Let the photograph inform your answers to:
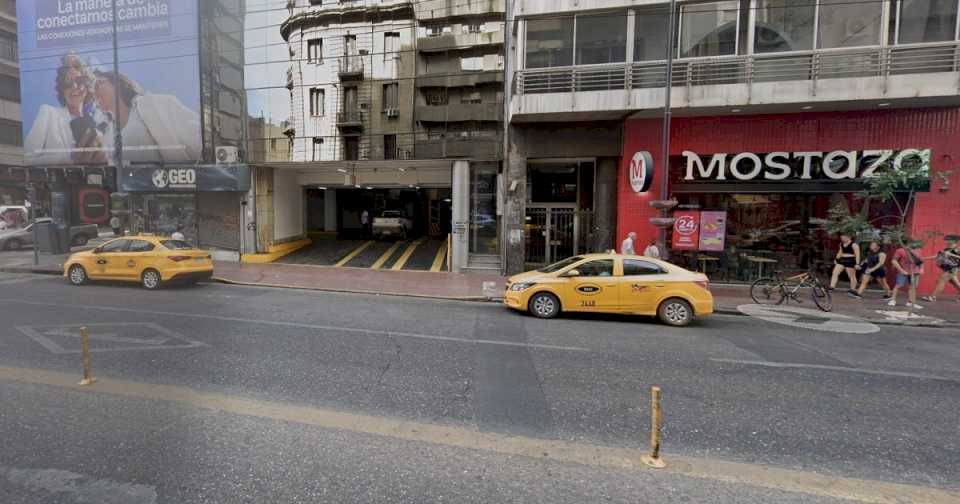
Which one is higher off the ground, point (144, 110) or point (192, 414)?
point (144, 110)

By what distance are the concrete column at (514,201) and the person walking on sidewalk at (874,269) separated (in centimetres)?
962

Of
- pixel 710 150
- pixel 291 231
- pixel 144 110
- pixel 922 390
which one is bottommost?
pixel 922 390

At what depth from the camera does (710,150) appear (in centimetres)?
1366

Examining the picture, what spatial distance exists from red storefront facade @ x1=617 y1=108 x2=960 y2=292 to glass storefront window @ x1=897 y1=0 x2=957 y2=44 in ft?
6.22

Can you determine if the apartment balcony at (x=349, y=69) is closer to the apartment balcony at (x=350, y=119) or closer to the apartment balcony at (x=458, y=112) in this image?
the apartment balcony at (x=350, y=119)

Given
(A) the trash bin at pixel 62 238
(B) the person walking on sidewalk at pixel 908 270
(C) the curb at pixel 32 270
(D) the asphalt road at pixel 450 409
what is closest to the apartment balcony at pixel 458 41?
(A) the trash bin at pixel 62 238

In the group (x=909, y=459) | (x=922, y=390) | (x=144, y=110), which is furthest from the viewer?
(x=144, y=110)

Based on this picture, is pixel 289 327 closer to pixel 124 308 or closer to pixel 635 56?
pixel 124 308

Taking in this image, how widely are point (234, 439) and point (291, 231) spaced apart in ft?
59.9

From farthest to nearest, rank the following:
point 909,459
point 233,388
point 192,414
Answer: point 233,388 → point 192,414 → point 909,459

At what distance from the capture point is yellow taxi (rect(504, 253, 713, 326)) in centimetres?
867

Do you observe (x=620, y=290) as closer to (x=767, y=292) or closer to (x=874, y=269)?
(x=767, y=292)

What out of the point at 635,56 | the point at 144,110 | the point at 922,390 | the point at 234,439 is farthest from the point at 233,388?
the point at 144,110

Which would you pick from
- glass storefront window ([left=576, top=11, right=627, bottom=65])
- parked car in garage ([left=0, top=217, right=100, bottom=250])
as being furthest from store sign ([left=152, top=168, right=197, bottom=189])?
glass storefront window ([left=576, top=11, right=627, bottom=65])
